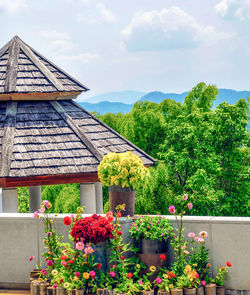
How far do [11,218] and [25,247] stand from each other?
1.98 ft

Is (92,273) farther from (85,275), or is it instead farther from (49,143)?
(49,143)

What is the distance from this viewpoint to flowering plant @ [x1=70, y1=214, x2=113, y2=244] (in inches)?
338

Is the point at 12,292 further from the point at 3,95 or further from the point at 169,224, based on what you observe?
the point at 3,95

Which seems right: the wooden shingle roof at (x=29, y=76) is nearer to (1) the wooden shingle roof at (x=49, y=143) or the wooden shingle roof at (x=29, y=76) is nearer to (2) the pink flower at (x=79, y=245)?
(1) the wooden shingle roof at (x=49, y=143)

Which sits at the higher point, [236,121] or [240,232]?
[236,121]

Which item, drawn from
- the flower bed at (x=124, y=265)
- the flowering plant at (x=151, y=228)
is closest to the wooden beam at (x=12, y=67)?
the flower bed at (x=124, y=265)

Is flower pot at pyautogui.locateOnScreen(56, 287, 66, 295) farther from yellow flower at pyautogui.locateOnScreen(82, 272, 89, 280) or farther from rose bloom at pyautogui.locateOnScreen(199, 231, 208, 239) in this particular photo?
rose bloom at pyautogui.locateOnScreen(199, 231, 208, 239)

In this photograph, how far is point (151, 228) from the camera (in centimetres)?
891

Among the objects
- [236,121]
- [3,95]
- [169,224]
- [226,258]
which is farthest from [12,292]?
[236,121]

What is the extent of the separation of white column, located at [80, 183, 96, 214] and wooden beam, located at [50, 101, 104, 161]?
2.96 feet

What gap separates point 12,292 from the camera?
31.7 ft

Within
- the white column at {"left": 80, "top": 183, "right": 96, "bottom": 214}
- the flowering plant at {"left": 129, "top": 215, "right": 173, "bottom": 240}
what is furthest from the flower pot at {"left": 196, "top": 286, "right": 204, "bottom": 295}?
the white column at {"left": 80, "top": 183, "right": 96, "bottom": 214}

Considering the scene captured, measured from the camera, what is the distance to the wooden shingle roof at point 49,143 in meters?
12.9

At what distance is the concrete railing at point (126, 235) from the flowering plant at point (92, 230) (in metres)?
0.56
